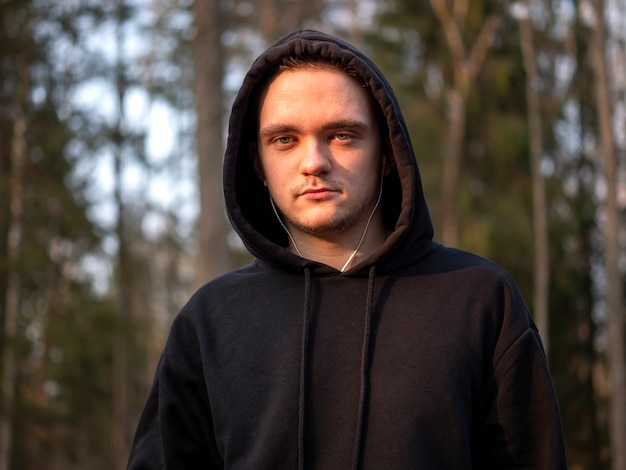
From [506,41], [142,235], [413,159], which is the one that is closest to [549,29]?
[506,41]

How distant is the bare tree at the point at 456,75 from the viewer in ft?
39.9

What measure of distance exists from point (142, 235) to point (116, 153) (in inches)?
304

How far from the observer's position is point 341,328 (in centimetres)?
222

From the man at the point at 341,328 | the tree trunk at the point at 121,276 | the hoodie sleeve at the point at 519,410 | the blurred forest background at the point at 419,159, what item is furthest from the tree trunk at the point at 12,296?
the hoodie sleeve at the point at 519,410

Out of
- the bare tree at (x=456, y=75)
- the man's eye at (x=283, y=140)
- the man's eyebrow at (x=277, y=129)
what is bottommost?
the man's eye at (x=283, y=140)

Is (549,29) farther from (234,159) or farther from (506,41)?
(234,159)

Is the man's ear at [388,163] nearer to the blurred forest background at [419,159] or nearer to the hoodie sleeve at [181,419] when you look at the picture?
the hoodie sleeve at [181,419]

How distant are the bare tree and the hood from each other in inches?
382

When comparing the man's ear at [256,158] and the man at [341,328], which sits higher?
the man's ear at [256,158]

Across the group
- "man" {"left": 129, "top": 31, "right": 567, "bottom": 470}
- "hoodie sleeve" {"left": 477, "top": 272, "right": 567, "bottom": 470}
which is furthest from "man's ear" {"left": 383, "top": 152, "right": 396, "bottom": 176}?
"hoodie sleeve" {"left": 477, "top": 272, "right": 567, "bottom": 470}

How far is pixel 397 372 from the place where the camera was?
213 centimetres

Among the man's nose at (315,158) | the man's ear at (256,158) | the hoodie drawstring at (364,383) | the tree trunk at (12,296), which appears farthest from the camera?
the tree trunk at (12,296)

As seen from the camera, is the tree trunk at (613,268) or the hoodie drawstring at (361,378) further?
the tree trunk at (613,268)

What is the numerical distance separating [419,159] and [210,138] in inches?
201
